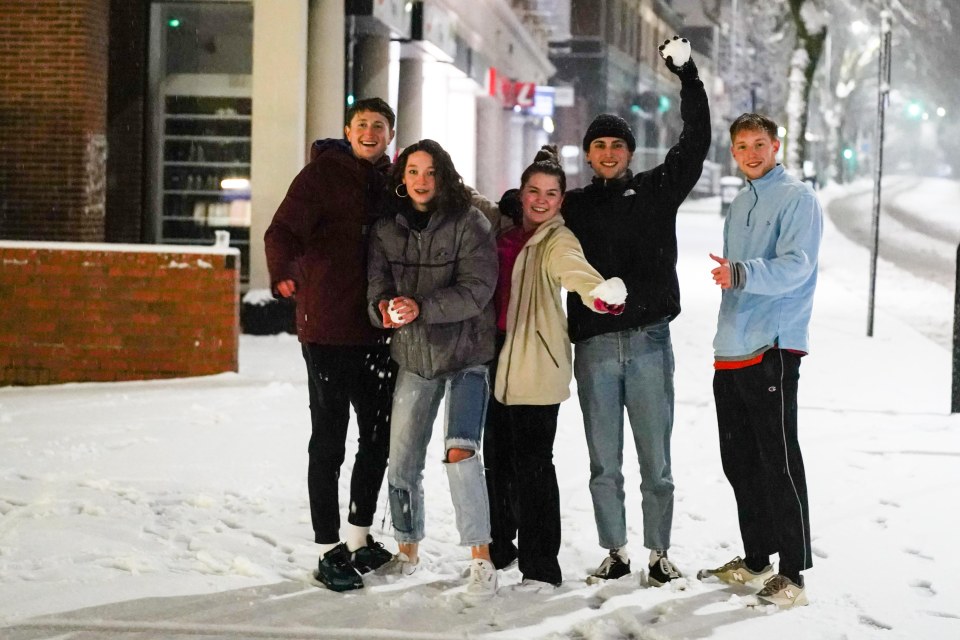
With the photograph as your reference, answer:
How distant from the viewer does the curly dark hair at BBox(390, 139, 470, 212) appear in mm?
5195

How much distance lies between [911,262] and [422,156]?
22.9 metres

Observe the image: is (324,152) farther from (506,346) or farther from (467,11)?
(467,11)

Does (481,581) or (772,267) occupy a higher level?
(772,267)

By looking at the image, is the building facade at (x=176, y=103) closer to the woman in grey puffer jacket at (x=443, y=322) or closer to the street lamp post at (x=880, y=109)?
the street lamp post at (x=880, y=109)

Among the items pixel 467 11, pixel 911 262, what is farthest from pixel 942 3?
pixel 467 11

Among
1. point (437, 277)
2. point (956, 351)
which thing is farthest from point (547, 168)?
point (956, 351)

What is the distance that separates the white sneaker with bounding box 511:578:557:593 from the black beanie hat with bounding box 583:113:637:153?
1758mm

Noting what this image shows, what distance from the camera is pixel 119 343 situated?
10.3 m

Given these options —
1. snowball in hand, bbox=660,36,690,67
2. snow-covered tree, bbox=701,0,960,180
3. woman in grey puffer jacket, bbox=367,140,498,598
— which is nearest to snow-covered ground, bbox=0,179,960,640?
woman in grey puffer jacket, bbox=367,140,498,598

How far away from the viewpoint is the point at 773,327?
5.11 m

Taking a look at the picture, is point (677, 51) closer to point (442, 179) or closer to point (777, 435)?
point (442, 179)

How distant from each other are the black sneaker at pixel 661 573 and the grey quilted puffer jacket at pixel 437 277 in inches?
42.8

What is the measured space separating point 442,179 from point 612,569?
1730mm

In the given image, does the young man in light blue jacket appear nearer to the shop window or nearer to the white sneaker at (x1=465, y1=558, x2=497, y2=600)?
the white sneaker at (x1=465, y1=558, x2=497, y2=600)
